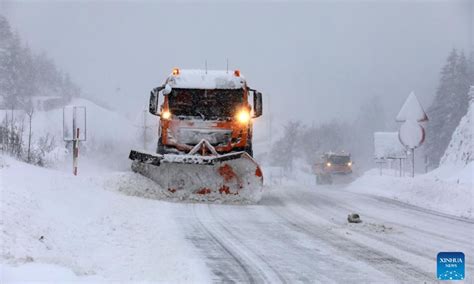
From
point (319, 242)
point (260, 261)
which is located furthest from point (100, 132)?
point (260, 261)

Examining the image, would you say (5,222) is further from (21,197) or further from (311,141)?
(311,141)

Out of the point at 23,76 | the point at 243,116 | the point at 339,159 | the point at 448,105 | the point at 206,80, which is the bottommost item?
the point at 339,159

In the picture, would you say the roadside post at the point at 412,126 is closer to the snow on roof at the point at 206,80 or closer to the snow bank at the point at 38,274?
the snow on roof at the point at 206,80

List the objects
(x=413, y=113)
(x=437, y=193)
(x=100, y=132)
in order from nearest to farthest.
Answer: (x=437, y=193), (x=413, y=113), (x=100, y=132)

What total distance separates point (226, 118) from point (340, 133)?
99488 mm

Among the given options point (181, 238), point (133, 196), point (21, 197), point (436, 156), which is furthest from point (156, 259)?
point (436, 156)

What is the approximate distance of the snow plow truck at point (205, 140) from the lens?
13.0 meters

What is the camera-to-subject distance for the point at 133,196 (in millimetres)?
12367

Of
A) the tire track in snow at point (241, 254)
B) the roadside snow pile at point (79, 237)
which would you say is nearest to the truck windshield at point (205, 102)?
the roadside snow pile at point (79, 237)

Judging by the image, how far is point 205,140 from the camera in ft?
43.3

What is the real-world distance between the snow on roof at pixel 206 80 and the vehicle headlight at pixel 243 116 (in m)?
0.66

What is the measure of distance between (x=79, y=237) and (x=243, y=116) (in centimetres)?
721

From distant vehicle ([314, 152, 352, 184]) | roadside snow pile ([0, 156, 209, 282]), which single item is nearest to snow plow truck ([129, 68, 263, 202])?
roadside snow pile ([0, 156, 209, 282])

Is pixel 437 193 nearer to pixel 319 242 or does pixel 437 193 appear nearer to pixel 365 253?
pixel 319 242
